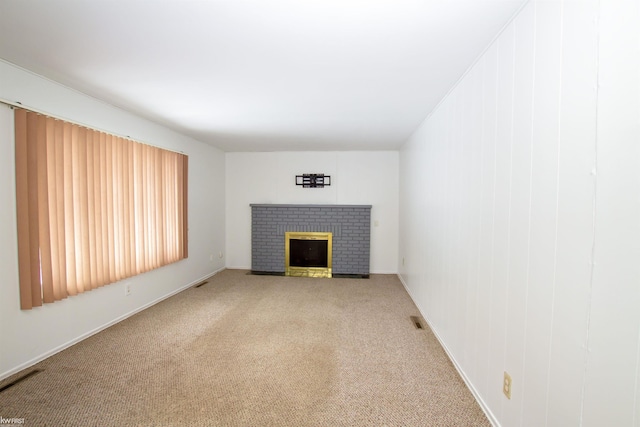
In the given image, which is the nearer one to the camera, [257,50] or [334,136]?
[257,50]

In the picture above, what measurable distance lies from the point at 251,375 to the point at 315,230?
3372mm

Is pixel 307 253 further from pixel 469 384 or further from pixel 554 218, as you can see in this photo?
pixel 554 218

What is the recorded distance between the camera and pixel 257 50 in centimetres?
183

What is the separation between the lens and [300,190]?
5555 mm

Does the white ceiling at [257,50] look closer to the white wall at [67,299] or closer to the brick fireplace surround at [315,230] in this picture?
the white wall at [67,299]

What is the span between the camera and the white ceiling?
4.76 feet

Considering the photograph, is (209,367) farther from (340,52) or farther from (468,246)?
(340,52)

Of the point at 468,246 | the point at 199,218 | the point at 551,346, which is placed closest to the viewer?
the point at 551,346

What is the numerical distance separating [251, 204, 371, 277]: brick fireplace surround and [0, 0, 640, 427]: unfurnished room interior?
1296 mm

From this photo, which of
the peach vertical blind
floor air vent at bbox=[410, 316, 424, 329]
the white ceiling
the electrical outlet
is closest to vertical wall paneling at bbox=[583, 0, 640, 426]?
the electrical outlet

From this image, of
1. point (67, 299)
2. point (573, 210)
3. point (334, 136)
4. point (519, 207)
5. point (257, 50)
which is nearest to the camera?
point (573, 210)

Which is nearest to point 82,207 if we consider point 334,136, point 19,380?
point 19,380

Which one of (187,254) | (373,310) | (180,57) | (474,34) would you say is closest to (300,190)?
(187,254)

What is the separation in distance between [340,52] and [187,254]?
12.3 ft
